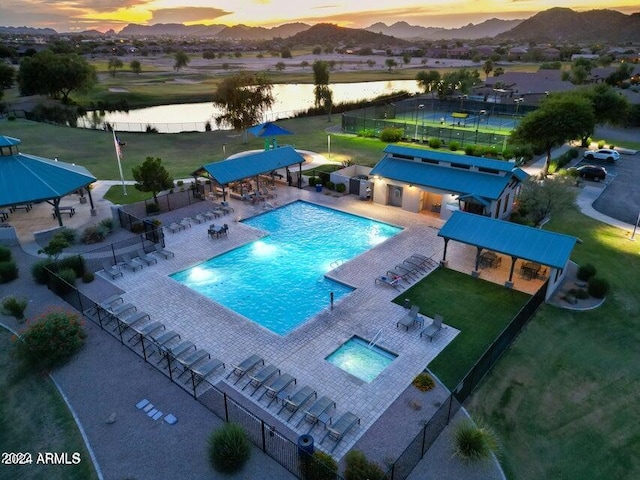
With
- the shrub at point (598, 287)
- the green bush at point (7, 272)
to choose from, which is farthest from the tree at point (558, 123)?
the green bush at point (7, 272)

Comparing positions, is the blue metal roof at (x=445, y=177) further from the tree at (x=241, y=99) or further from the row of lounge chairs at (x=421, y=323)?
the tree at (x=241, y=99)

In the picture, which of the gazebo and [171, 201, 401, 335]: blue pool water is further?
the gazebo

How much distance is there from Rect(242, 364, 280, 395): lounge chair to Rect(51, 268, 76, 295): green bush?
38.0 ft

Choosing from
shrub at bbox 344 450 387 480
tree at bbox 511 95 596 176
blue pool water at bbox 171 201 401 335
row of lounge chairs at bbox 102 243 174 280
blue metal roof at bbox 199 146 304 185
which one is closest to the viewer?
shrub at bbox 344 450 387 480

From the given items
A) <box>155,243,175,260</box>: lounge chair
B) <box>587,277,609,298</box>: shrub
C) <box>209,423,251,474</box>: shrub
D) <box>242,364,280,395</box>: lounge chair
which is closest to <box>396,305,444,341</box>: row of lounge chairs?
<box>242,364,280,395</box>: lounge chair

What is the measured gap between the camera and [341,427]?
14.6m

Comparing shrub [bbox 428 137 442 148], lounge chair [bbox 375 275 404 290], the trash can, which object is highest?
shrub [bbox 428 137 442 148]

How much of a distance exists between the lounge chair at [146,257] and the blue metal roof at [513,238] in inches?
686

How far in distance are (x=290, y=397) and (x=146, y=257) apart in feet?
50.9

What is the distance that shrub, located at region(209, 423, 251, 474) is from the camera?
13.3 m

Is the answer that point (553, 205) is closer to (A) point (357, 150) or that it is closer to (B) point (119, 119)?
(A) point (357, 150)

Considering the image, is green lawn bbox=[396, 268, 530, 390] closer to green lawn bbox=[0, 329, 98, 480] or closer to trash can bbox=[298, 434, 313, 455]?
trash can bbox=[298, 434, 313, 455]

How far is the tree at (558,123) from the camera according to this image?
42156 millimetres

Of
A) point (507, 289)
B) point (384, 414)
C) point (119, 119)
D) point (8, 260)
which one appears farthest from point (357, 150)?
point (119, 119)
